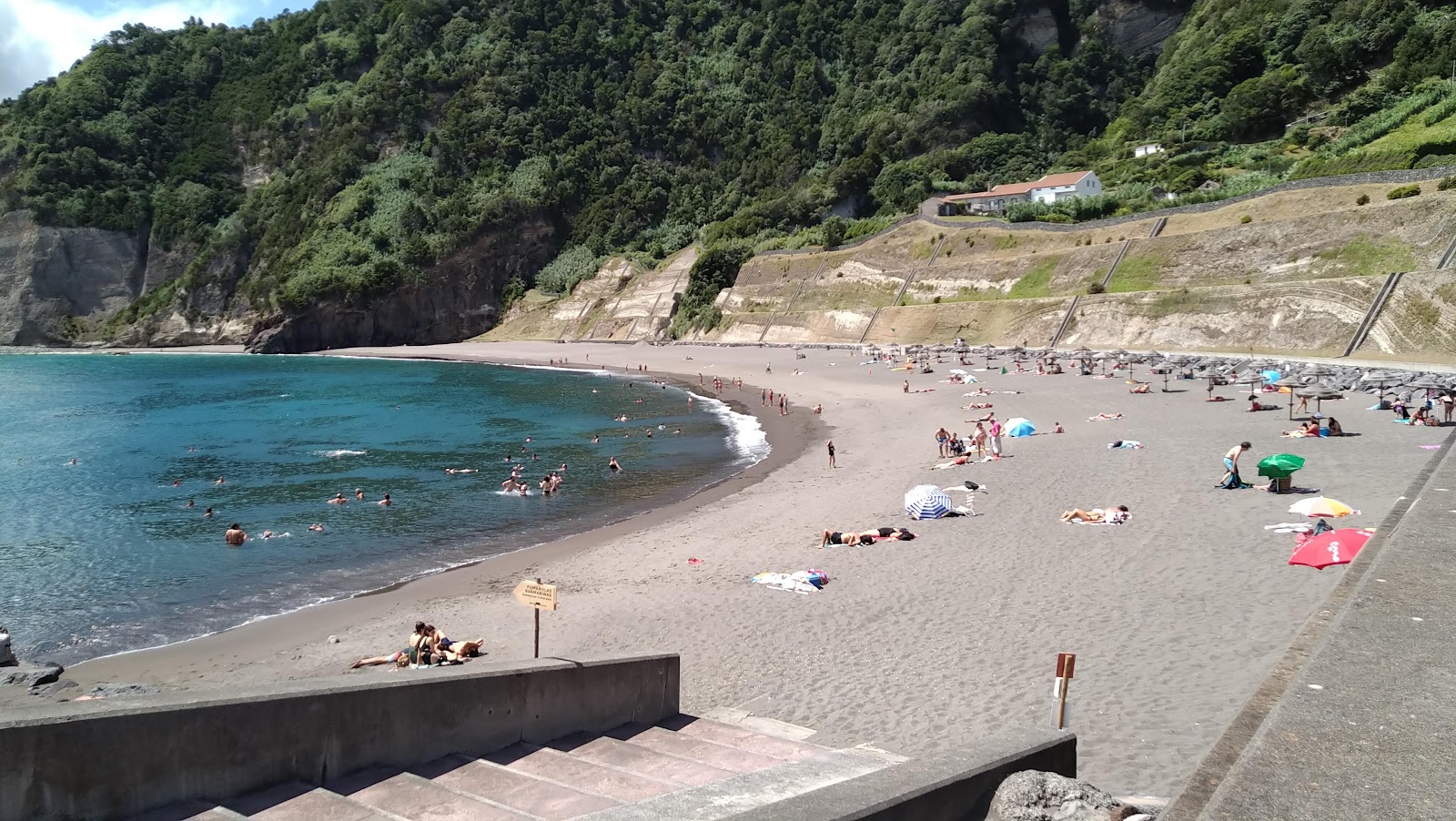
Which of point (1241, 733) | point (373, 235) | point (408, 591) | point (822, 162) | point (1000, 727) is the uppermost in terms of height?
point (822, 162)

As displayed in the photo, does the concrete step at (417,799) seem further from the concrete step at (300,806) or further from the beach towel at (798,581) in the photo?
the beach towel at (798,581)

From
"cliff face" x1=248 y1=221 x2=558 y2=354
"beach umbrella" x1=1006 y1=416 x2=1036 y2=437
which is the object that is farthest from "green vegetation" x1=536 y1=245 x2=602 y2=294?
"beach umbrella" x1=1006 y1=416 x2=1036 y2=437

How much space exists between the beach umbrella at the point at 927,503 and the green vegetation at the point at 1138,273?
39.2 m

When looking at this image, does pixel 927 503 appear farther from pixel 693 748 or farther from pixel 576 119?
pixel 576 119

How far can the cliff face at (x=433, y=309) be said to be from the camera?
10444 cm

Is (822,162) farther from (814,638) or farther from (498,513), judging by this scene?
(814,638)

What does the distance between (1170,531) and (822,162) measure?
102m

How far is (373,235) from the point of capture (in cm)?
11175

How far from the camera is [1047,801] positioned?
13.8ft

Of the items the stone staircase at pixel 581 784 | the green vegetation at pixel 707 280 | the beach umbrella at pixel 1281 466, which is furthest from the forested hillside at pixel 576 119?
the stone staircase at pixel 581 784

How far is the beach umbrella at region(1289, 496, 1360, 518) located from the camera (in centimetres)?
1478

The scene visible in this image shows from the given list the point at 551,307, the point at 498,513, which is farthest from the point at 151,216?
the point at 498,513

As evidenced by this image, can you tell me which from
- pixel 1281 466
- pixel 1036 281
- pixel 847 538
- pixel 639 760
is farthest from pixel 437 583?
pixel 1036 281

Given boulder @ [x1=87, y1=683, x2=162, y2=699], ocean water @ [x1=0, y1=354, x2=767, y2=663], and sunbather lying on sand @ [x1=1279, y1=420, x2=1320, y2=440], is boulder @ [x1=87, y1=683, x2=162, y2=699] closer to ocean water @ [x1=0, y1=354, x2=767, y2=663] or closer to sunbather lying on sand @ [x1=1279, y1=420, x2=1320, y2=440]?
ocean water @ [x1=0, y1=354, x2=767, y2=663]
